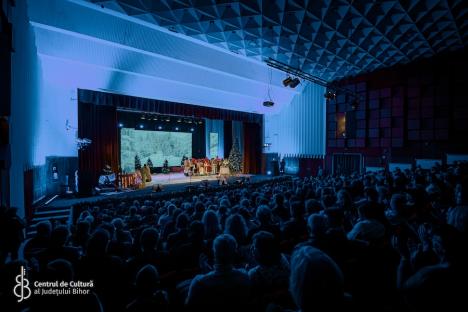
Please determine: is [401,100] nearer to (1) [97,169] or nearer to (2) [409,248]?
(2) [409,248]

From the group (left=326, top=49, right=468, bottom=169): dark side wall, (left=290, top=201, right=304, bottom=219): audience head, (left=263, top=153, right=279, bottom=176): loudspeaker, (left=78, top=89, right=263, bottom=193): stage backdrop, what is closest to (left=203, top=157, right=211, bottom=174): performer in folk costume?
(left=78, top=89, right=263, bottom=193): stage backdrop

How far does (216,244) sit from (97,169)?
12.7 meters

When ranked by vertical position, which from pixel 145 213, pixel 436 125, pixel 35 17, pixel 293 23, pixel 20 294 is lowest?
pixel 145 213

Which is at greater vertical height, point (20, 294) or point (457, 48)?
point (457, 48)

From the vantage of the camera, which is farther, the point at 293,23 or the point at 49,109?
the point at 49,109

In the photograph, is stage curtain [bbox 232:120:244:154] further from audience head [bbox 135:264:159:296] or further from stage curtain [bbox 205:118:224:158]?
audience head [bbox 135:264:159:296]

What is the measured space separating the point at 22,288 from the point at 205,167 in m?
16.9

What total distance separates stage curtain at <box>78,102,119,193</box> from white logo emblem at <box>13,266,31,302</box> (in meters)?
11.1

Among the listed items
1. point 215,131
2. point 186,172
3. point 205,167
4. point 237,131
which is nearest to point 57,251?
point 186,172

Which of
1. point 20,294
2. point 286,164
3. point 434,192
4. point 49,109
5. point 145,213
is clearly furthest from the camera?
point 286,164

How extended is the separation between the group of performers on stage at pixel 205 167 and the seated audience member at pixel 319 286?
16269 mm

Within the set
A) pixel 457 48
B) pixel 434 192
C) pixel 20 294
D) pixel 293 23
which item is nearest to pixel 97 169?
pixel 293 23

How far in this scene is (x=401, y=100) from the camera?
49.2ft

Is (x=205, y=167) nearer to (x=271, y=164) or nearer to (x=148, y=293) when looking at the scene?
(x=271, y=164)
